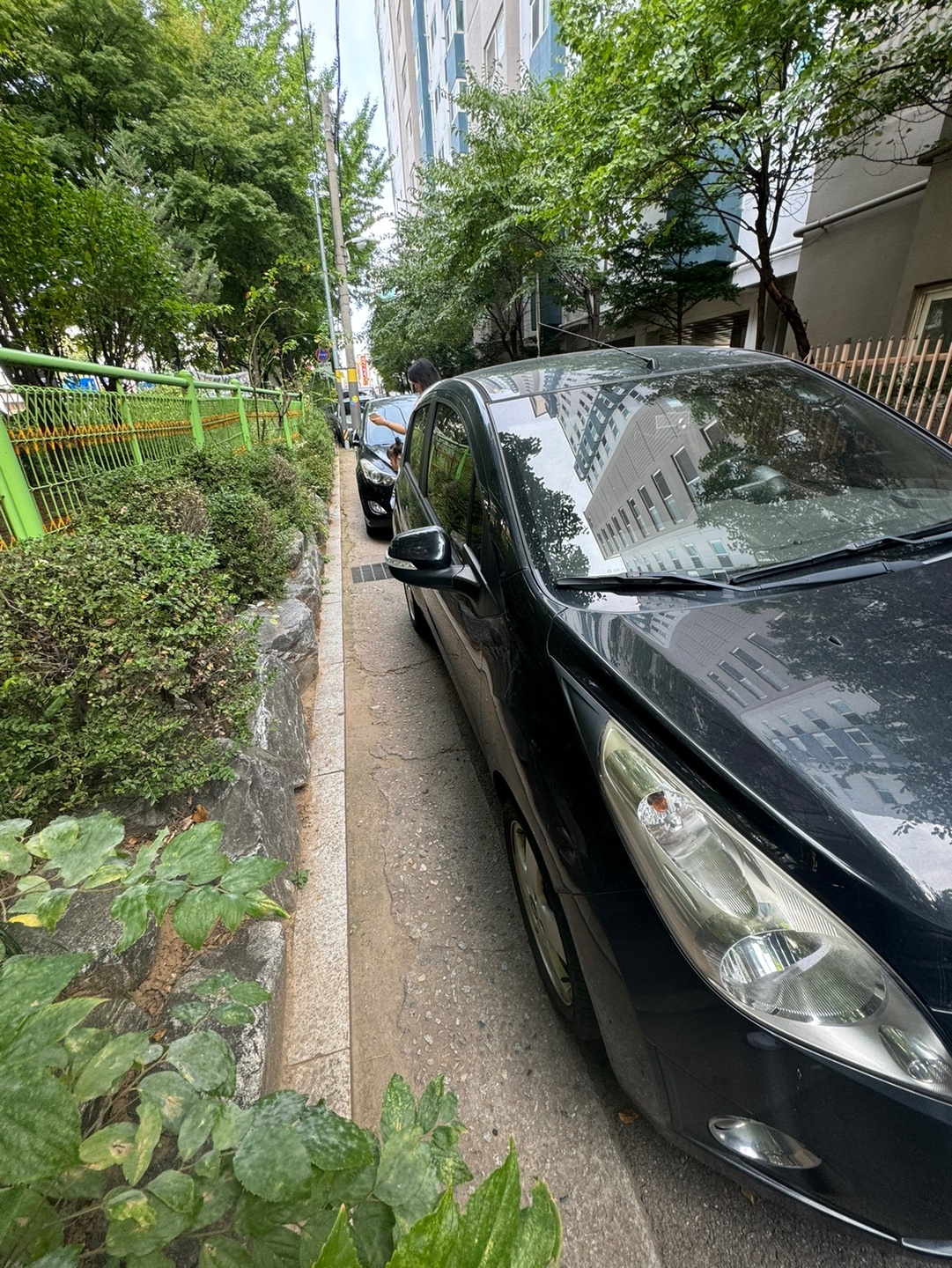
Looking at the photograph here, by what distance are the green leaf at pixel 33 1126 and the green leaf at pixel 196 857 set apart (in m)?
0.31

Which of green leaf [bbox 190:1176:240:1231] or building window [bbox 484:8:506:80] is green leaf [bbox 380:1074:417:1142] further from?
building window [bbox 484:8:506:80]

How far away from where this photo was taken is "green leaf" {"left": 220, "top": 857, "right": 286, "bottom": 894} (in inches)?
37.9

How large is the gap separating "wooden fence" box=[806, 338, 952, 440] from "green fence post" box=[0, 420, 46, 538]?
578 cm

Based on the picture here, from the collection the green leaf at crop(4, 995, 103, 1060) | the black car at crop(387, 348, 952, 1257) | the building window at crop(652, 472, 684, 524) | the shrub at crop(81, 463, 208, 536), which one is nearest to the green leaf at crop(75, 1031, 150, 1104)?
the green leaf at crop(4, 995, 103, 1060)

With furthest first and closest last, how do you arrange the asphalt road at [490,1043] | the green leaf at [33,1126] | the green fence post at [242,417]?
the green fence post at [242,417] → the asphalt road at [490,1043] → the green leaf at [33,1126]

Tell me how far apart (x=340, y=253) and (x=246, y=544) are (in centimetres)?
1411

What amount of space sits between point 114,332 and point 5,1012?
860cm

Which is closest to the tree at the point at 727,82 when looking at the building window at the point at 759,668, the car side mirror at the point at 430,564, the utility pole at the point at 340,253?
the car side mirror at the point at 430,564

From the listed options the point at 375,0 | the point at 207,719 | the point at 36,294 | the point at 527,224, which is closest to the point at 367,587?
the point at 207,719

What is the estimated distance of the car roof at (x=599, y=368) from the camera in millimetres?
2102

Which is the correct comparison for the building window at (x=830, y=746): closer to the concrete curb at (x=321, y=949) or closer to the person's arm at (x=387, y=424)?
the concrete curb at (x=321, y=949)

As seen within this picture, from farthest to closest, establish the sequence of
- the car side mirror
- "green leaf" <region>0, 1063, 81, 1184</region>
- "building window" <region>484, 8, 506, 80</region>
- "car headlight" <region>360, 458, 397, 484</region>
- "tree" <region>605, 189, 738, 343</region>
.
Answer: "building window" <region>484, 8, 506, 80</region> < "tree" <region>605, 189, 738, 343</region> < "car headlight" <region>360, 458, 397, 484</region> < the car side mirror < "green leaf" <region>0, 1063, 81, 1184</region>

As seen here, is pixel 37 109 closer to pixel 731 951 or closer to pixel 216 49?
pixel 216 49

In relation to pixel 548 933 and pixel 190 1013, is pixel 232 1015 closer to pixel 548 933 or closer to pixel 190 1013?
pixel 190 1013
